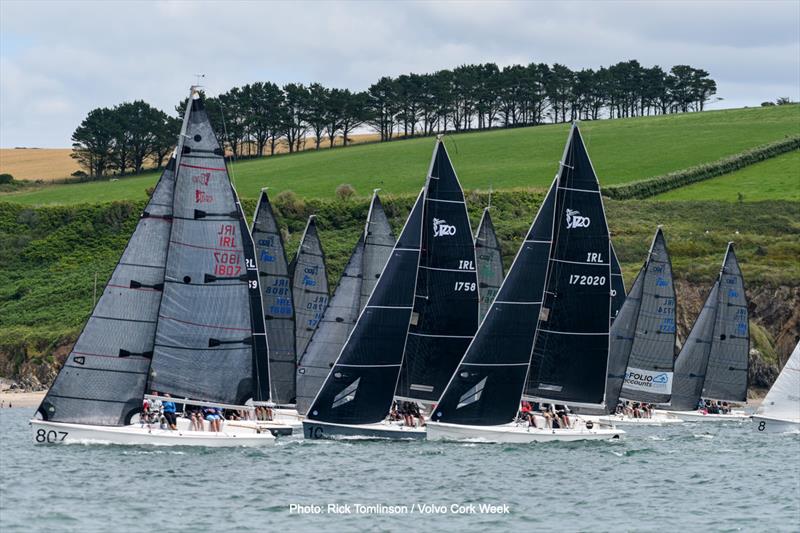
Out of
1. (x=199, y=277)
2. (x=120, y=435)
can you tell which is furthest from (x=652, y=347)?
(x=120, y=435)

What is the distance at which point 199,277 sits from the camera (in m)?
39.6

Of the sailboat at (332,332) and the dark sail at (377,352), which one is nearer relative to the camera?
the dark sail at (377,352)

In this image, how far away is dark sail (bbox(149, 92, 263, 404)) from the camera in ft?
129

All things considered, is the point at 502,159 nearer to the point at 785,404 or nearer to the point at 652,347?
the point at 652,347

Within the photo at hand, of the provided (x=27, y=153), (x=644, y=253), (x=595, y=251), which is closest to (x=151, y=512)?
(x=595, y=251)

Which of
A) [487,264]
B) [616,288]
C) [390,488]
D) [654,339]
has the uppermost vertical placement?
[487,264]

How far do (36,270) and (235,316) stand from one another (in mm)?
71022

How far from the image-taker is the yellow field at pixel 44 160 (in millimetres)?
152375

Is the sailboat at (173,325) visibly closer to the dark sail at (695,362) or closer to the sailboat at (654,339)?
the sailboat at (654,339)

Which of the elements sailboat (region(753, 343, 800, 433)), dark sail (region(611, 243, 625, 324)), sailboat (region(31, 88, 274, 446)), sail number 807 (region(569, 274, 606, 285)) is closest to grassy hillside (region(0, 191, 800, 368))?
dark sail (region(611, 243, 625, 324))

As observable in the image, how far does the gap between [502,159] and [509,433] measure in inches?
3789

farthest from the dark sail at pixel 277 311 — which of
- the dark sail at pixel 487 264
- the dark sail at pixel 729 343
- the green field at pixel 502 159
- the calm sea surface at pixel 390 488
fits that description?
the green field at pixel 502 159

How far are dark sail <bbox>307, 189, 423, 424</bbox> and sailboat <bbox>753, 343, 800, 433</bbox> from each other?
18001mm

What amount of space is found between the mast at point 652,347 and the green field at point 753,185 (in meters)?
54.9
